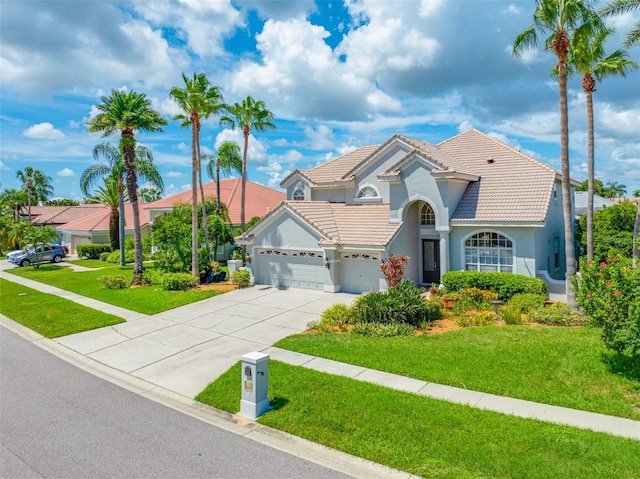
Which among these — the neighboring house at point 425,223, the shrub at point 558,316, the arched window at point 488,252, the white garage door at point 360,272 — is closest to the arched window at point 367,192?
the neighboring house at point 425,223

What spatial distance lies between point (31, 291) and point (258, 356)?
2282cm

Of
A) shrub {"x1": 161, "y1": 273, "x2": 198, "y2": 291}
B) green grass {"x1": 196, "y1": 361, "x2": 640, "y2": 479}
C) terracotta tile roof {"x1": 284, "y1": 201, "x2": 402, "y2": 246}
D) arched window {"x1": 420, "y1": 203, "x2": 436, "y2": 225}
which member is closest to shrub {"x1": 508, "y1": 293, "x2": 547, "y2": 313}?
terracotta tile roof {"x1": 284, "y1": 201, "x2": 402, "y2": 246}

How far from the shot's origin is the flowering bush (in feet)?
27.1

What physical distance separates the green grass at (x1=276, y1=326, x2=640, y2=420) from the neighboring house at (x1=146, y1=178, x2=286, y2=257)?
25.6 meters

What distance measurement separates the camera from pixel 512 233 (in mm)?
18594

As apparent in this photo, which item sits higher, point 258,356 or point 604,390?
point 258,356

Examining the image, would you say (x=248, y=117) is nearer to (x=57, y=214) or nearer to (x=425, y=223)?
(x=425, y=223)

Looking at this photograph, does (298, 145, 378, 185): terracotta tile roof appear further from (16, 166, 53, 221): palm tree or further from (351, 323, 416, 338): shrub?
(16, 166, 53, 221): palm tree

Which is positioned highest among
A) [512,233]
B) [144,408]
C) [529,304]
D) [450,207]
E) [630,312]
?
[450,207]

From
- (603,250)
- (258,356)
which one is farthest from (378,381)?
(603,250)

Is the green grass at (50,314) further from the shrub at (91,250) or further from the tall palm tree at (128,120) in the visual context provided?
the shrub at (91,250)

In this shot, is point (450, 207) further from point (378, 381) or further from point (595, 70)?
point (378, 381)

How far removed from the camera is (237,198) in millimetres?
40469

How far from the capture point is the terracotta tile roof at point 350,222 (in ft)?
67.7
